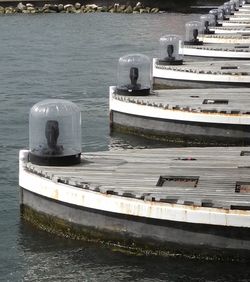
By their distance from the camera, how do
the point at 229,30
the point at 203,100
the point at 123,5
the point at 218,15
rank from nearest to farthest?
1. the point at 203,100
2. the point at 229,30
3. the point at 218,15
4. the point at 123,5

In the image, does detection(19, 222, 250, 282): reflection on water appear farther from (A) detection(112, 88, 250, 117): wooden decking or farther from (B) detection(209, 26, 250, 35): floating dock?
(B) detection(209, 26, 250, 35): floating dock

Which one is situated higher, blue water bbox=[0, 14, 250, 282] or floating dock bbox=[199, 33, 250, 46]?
floating dock bbox=[199, 33, 250, 46]

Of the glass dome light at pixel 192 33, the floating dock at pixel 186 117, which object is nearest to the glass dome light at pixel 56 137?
the floating dock at pixel 186 117

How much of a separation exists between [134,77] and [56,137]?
980cm

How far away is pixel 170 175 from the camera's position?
19.5 metres

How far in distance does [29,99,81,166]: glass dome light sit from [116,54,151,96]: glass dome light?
355 inches

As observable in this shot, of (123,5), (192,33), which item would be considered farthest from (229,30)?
(123,5)

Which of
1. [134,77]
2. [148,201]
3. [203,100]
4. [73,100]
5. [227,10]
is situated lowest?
[73,100]

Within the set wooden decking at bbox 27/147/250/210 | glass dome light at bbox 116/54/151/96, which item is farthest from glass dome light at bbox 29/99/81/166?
glass dome light at bbox 116/54/151/96

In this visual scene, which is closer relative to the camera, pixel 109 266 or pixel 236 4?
pixel 109 266

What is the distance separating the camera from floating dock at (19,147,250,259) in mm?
17484

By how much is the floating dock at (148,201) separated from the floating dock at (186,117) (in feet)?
20.2

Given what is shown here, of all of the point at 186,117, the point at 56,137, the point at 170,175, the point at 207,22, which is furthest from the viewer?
the point at 207,22

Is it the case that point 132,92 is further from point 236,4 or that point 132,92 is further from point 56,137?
point 236,4
